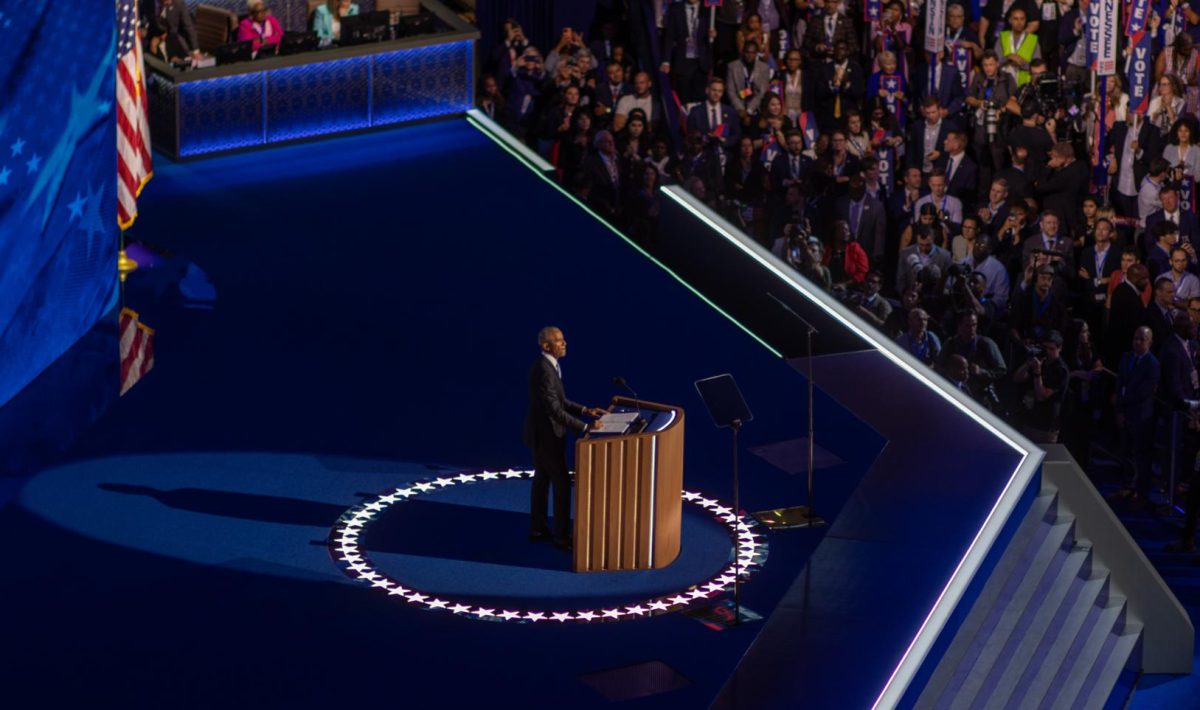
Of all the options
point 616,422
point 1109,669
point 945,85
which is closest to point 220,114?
point 945,85

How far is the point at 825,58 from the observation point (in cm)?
2003

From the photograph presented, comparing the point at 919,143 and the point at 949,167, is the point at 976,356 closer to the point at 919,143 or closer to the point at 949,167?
the point at 949,167

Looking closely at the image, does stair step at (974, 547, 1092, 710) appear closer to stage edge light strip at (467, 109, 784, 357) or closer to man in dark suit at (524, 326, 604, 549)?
man in dark suit at (524, 326, 604, 549)

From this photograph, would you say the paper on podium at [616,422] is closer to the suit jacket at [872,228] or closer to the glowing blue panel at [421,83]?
the suit jacket at [872,228]

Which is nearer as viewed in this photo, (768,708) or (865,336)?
(768,708)

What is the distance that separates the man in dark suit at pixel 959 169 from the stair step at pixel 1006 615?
4763mm

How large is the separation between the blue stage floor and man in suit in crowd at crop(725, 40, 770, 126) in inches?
92.0

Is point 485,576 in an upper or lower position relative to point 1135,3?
lower

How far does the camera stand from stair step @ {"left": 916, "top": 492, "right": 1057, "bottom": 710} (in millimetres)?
11680

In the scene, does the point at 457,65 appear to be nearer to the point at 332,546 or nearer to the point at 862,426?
the point at 862,426

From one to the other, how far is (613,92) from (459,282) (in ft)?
12.0

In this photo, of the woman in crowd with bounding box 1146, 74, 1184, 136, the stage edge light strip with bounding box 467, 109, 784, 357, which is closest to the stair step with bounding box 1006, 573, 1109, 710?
the stage edge light strip with bounding box 467, 109, 784, 357

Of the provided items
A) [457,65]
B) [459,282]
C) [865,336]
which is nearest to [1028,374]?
[865,336]

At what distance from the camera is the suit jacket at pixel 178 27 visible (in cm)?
1833
